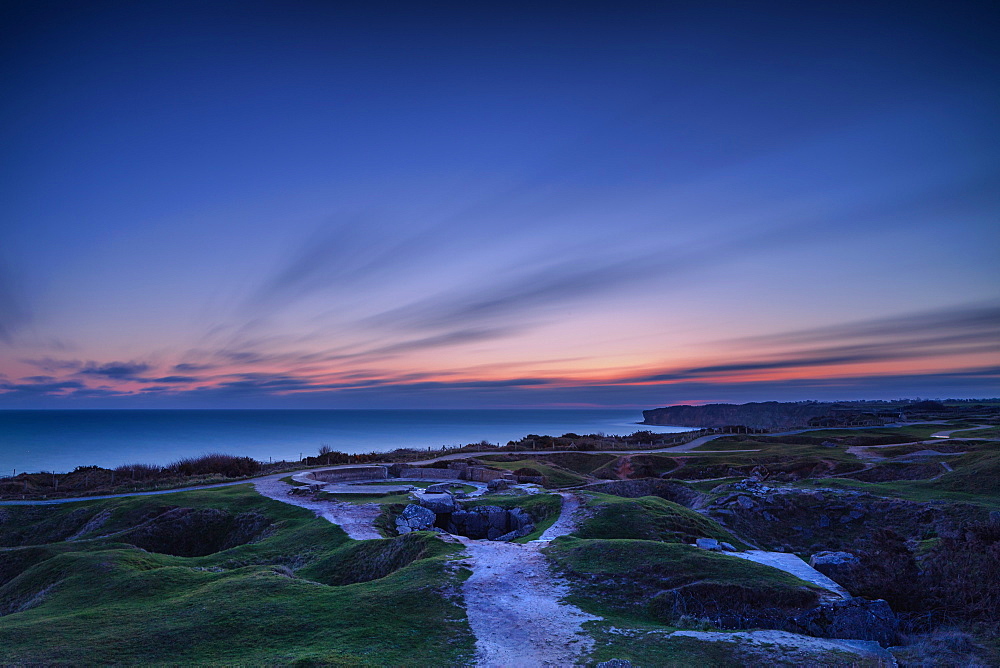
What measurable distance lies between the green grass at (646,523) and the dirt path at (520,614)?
5.47m

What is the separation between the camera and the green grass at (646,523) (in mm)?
21609

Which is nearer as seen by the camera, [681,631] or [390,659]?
[390,659]

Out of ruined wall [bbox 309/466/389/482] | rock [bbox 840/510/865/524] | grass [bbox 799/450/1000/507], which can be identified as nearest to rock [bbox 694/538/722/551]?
rock [bbox 840/510/865/524]

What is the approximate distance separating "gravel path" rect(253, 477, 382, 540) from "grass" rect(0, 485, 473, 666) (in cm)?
192

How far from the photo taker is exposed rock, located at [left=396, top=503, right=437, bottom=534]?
2573 centimetres

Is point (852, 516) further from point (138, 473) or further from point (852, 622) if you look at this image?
point (138, 473)

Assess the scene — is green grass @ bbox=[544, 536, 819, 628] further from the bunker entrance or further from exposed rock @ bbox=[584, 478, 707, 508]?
exposed rock @ bbox=[584, 478, 707, 508]

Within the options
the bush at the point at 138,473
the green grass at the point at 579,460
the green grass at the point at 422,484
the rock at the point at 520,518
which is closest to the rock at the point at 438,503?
the rock at the point at 520,518

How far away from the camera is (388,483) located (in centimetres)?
4038

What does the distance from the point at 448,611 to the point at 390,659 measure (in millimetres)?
3063

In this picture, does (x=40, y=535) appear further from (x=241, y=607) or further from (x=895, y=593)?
(x=895, y=593)

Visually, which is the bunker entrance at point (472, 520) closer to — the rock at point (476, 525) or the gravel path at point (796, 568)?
the rock at point (476, 525)

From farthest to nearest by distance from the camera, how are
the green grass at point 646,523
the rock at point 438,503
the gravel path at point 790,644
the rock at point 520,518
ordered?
the rock at point 438,503 → the rock at point 520,518 → the green grass at point 646,523 → the gravel path at point 790,644

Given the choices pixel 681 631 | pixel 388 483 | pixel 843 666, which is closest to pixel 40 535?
pixel 388 483
